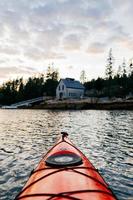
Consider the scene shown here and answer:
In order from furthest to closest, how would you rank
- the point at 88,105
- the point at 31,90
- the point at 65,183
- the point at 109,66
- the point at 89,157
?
the point at 31,90, the point at 109,66, the point at 88,105, the point at 89,157, the point at 65,183

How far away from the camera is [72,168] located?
6.25 meters

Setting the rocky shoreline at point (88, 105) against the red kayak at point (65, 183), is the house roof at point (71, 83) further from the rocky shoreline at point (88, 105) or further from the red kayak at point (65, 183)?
the red kayak at point (65, 183)

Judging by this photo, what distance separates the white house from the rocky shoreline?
410 inches

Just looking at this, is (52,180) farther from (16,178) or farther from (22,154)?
(22,154)

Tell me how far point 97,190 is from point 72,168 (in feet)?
4.49

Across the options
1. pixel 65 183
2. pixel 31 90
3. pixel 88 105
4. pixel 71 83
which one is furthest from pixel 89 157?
pixel 31 90

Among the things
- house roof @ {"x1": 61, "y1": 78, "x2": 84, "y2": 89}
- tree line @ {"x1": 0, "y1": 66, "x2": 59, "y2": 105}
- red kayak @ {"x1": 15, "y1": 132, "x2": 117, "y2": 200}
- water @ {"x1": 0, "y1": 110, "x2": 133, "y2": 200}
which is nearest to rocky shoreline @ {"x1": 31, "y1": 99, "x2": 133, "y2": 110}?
house roof @ {"x1": 61, "y1": 78, "x2": 84, "y2": 89}

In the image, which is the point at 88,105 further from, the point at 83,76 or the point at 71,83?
the point at 83,76

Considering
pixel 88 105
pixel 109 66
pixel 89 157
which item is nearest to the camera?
pixel 89 157

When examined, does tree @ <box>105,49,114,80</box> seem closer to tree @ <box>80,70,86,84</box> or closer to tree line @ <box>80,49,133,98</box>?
tree line @ <box>80,49,133,98</box>

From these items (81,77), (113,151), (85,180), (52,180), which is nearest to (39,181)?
(52,180)

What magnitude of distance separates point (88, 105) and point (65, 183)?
64.1 meters

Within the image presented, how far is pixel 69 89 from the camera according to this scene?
88.1 m

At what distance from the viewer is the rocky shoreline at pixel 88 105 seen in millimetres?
63594
